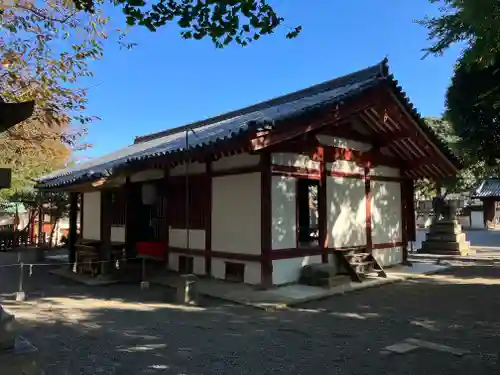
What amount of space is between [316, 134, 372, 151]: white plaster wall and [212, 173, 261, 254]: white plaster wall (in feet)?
7.54

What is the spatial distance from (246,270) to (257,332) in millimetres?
3462

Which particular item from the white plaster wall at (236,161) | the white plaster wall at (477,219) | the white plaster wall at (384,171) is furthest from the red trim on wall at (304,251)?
the white plaster wall at (477,219)

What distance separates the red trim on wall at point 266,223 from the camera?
29.7 feet

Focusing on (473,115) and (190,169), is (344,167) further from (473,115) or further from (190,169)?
(190,169)

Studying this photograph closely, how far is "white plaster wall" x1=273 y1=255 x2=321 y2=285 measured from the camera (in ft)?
30.3

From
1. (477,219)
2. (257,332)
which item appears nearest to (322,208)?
(257,332)

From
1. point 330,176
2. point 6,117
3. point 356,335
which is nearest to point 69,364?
point 6,117

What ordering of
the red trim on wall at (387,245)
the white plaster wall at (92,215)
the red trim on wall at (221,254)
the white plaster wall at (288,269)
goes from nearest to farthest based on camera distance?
the white plaster wall at (288,269) < the red trim on wall at (221,254) < the red trim on wall at (387,245) < the white plaster wall at (92,215)

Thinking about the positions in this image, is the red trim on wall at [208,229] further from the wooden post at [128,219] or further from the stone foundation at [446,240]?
the stone foundation at [446,240]

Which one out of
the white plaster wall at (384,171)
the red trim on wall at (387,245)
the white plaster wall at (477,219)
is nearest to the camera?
the red trim on wall at (387,245)

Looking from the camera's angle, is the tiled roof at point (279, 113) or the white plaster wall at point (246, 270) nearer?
the tiled roof at point (279, 113)

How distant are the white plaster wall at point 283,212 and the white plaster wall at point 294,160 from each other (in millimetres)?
353

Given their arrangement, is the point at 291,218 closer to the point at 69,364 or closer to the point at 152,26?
the point at 69,364

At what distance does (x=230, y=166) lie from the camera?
10031 millimetres
